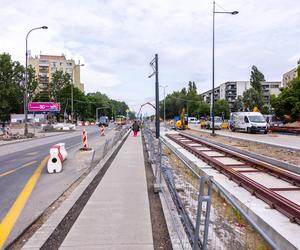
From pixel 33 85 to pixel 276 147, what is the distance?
95.1 meters

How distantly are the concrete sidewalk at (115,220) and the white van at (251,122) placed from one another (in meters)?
29.6

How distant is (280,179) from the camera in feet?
34.8

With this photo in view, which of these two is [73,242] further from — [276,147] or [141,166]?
[276,147]

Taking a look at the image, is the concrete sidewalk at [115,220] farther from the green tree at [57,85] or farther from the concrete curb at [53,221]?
the green tree at [57,85]

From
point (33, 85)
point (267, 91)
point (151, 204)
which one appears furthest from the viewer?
point (267, 91)

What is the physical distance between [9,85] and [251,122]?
7226 cm

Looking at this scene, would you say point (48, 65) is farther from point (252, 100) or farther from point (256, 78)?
point (252, 100)

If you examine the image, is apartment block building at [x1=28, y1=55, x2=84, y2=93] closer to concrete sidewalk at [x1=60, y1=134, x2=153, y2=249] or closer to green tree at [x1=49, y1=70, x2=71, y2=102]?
green tree at [x1=49, y1=70, x2=71, y2=102]

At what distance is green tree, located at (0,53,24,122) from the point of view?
3484 inches

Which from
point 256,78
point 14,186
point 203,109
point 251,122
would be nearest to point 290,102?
point 251,122

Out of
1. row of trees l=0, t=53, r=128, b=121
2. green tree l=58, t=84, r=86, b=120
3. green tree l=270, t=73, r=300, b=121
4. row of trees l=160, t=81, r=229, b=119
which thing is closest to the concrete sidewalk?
green tree l=270, t=73, r=300, b=121

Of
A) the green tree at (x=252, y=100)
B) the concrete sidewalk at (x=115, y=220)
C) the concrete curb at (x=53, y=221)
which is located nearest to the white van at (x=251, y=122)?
the concrete sidewalk at (x=115, y=220)

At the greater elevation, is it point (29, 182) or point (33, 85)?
point (33, 85)

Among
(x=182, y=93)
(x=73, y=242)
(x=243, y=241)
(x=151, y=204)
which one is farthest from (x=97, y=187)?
(x=182, y=93)
